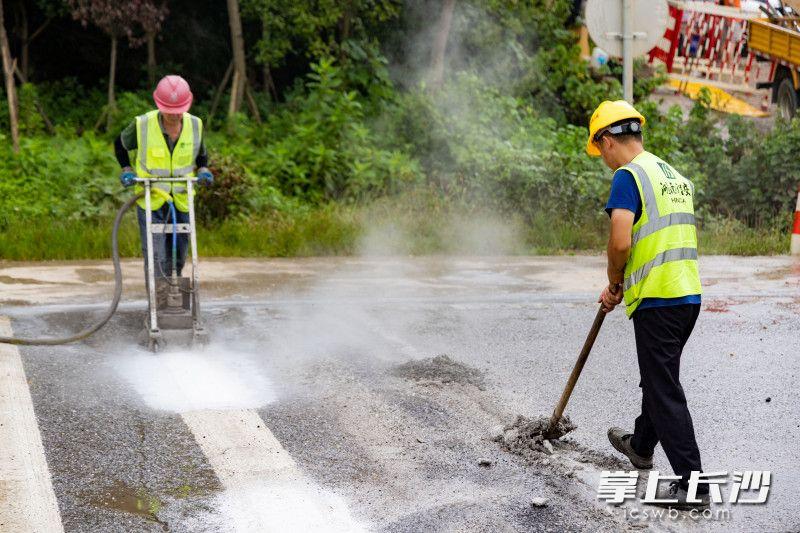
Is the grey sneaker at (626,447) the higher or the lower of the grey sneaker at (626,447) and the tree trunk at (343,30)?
the lower

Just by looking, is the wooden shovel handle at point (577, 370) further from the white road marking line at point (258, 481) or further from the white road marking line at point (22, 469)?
the white road marking line at point (22, 469)

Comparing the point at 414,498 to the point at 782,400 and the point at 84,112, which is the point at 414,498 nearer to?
the point at 782,400

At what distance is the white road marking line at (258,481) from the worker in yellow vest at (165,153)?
2.05 meters

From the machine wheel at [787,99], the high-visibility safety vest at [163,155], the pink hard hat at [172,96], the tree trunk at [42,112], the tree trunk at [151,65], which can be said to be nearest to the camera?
the pink hard hat at [172,96]

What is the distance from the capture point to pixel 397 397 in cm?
577

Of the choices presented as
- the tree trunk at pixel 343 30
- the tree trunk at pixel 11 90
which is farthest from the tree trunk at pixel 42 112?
the tree trunk at pixel 343 30

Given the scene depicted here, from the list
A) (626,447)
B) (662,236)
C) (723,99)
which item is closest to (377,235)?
(626,447)

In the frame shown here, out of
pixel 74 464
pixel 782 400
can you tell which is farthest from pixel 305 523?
pixel 782 400

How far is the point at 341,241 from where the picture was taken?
1083cm

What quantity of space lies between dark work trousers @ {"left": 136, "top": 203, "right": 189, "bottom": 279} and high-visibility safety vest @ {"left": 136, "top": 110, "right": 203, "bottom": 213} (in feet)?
0.33

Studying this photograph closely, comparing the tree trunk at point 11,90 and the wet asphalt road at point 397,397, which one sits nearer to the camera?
the wet asphalt road at point 397,397

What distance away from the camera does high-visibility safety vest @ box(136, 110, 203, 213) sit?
7078mm

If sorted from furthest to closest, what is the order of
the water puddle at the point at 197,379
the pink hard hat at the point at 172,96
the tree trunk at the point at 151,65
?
the tree trunk at the point at 151,65, the pink hard hat at the point at 172,96, the water puddle at the point at 197,379

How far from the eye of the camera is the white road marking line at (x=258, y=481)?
4137 mm
